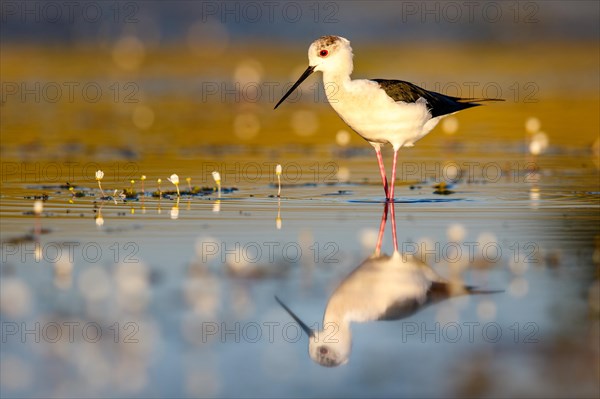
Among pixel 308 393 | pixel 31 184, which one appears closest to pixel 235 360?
pixel 308 393

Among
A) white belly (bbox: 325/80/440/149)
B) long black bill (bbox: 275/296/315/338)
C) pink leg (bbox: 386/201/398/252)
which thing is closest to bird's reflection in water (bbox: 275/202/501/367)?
long black bill (bbox: 275/296/315/338)

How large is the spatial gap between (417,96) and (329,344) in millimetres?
5787

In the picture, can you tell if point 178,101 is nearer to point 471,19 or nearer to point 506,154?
point 506,154

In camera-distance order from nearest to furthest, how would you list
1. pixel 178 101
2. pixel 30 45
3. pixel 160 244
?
pixel 160 244 → pixel 178 101 → pixel 30 45

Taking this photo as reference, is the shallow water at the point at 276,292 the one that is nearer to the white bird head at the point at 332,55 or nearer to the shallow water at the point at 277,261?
the shallow water at the point at 277,261

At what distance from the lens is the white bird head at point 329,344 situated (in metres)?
5.36

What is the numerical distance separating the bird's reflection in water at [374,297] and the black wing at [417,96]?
3.38 metres

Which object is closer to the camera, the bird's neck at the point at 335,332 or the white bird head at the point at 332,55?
the bird's neck at the point at 335,332

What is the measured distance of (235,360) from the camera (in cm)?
534

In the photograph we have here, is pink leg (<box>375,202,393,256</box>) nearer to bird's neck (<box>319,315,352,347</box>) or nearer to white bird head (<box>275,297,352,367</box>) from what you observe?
bird's neck (<box>319,315,352,347</box>)

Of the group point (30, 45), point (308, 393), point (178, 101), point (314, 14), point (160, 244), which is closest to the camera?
point (308, 393)

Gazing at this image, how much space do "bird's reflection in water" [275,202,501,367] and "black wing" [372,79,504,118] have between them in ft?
11.1

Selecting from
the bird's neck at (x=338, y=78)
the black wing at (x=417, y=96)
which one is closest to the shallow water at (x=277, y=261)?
the black wing at (x=417, y=96)

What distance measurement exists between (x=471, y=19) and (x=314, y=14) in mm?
5279
